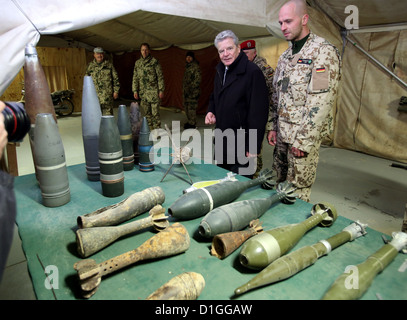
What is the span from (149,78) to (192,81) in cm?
125

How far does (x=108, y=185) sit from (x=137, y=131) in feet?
1.94

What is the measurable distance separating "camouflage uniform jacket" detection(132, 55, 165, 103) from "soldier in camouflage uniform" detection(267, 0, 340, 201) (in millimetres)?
4158

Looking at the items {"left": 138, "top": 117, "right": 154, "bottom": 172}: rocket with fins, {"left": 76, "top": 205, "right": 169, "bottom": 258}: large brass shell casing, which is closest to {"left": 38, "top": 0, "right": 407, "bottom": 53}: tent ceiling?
{"left": 138, "top": 117, "right": 154, "bottom": 172}: rocket with fins

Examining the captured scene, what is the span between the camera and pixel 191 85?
6.66 m

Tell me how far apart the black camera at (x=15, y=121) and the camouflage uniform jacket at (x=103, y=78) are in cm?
545

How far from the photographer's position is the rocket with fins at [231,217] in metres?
1.00

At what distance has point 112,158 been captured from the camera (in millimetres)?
1352

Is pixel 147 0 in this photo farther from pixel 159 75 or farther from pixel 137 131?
pixel 159 75

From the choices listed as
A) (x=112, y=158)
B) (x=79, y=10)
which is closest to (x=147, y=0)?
(x=79, y=10)

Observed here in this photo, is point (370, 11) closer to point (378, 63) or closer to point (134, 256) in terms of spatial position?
point (378, 63)

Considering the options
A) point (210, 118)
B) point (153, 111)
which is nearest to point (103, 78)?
point (153, 111)

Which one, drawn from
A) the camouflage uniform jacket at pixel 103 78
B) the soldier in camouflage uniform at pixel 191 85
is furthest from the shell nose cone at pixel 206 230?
the soldier in camouflage uniform at pixel 191 85

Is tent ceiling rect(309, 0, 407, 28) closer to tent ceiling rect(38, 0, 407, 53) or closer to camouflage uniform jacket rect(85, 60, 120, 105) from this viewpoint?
tent ceiling rect(38, 0, 407, 53)

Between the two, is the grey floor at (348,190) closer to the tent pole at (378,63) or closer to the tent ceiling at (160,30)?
the tent pole at (378,63)
